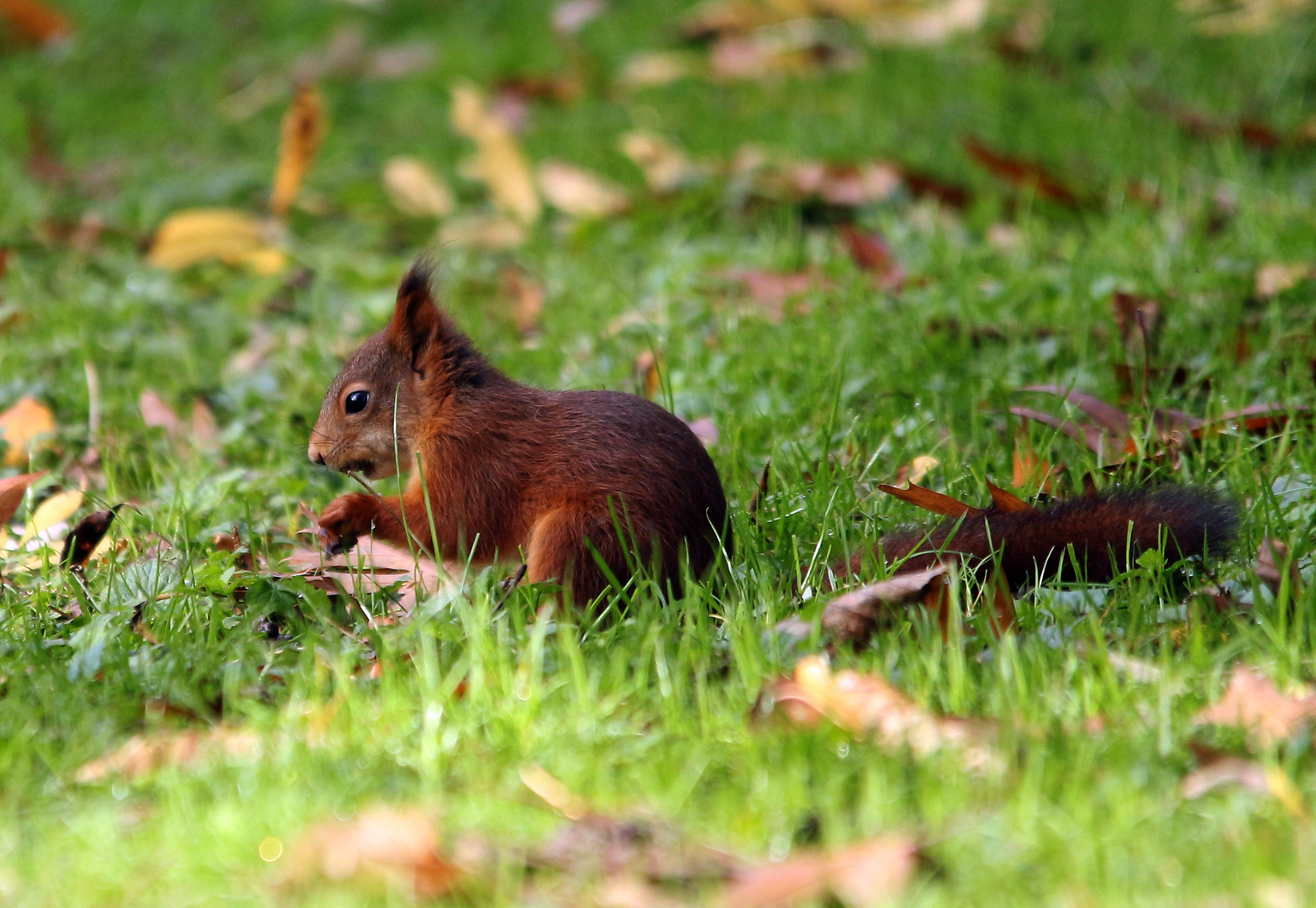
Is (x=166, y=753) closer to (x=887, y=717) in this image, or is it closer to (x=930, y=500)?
(x=887, y=717)

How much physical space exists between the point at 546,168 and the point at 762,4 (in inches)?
67.8

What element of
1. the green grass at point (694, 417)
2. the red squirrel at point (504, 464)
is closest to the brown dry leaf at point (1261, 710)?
the green grass at point (694, 417)

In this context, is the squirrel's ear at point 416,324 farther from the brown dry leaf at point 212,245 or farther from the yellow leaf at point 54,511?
the brown dry leaf at point 212,245

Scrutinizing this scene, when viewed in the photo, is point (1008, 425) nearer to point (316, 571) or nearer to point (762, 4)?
point (316, 571)

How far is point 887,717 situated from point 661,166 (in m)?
3.11

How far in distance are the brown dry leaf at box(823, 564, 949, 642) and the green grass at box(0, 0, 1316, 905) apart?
0.03m

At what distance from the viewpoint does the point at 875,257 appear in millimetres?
3975

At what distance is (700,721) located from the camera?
71.6 inches

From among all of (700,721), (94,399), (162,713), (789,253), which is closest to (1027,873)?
(700,721)

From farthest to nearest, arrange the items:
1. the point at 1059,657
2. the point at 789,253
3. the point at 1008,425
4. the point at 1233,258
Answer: the point at 789,253 → the point at 1233,258 → the point at 1008,425 → the point at 1059,657

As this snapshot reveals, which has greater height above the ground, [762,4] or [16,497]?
[762,4]

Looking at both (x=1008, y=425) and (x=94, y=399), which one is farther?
(x=94, y=399)

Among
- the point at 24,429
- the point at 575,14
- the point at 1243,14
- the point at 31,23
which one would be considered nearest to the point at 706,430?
the point at 24,429

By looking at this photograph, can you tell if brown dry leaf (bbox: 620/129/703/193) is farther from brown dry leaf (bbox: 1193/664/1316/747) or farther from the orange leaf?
brown dry leaf (bbox: 1193/664/1316/747)
